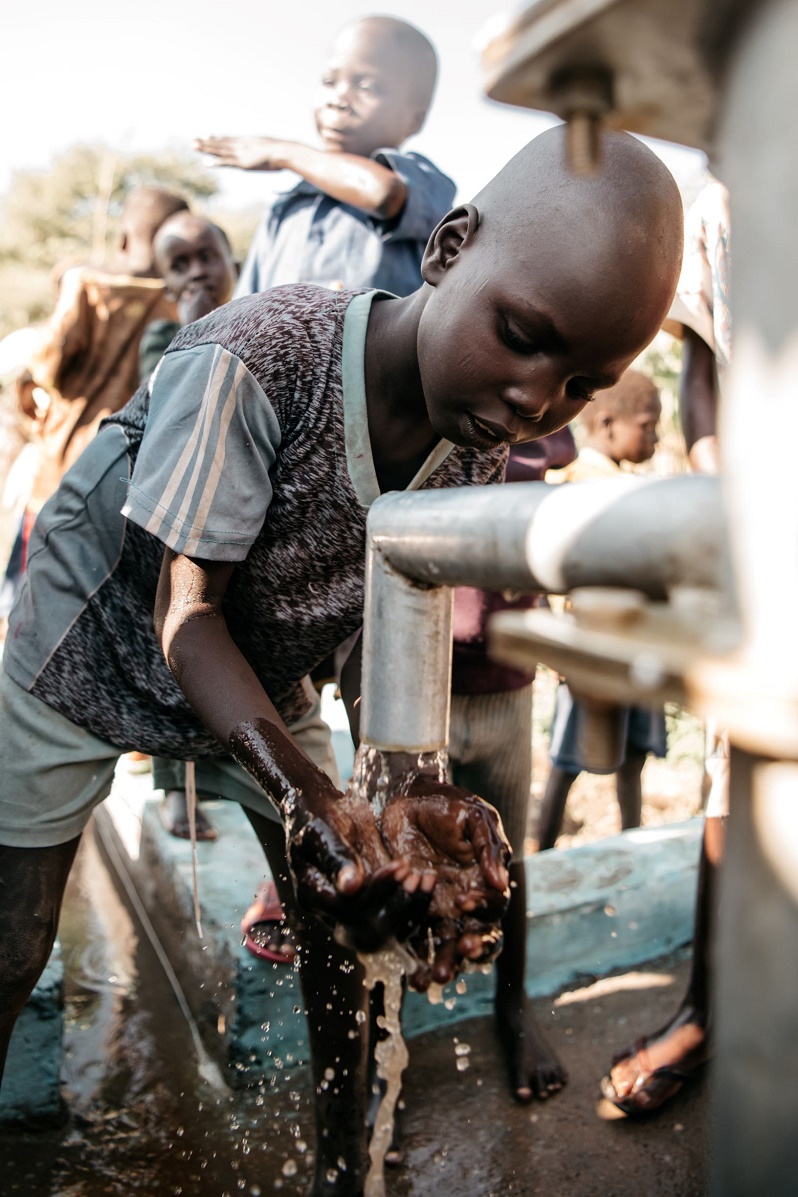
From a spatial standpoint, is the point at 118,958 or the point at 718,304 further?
the point at 118,958

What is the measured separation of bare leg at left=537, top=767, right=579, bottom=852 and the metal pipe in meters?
2.58

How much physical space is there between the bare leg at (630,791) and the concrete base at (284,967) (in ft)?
1.32

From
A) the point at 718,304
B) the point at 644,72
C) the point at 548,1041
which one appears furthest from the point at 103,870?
the point at 644,72

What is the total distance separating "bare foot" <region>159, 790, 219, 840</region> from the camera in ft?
10.3

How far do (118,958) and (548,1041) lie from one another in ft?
4.75

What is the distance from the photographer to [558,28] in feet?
2.10

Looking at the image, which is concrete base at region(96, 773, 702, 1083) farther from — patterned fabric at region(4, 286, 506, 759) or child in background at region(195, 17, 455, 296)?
child in background at region(195, 17, 455, 296)

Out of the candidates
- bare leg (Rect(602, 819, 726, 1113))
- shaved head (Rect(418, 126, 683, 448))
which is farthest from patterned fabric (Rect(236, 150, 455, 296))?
bare leg (Rect(602, 819, 726, 1113))

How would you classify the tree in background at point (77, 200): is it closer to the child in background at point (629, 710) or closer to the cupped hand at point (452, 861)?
the child in background at point (629, 710)

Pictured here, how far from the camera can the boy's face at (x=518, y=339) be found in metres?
1.42

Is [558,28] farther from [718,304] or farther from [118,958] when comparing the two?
[118,958]

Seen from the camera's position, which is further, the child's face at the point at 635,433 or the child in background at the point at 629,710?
the child's face at the point at 635,433

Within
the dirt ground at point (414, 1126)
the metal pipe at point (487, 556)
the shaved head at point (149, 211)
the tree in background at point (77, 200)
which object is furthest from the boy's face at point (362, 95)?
the tree in background at point (77, 200)

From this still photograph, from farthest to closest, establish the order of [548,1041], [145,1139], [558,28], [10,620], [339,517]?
[548,1041] < [145,1139] < [10,620] < [339,517] < [558,28]
